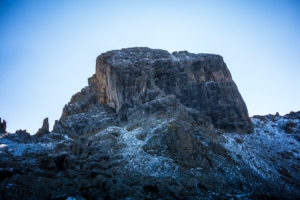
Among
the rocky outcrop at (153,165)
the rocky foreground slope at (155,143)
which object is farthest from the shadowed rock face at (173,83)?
the rocky outcrop at (153,165)

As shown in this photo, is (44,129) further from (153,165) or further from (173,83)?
(173,83)

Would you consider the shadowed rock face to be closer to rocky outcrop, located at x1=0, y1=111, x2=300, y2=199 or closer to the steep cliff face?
the steep cliff face

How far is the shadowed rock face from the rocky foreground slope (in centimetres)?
26

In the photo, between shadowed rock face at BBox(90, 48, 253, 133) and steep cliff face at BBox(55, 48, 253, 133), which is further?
shadowed rock face at BBox(90, 48, 253, 133)

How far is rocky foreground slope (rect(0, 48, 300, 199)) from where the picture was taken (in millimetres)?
30609

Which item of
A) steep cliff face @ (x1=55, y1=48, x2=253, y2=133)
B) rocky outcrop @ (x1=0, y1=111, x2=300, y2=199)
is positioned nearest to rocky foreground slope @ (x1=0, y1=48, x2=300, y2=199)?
rocky outcrop @ (x1=0, y1=111, x2=300, y2=199)

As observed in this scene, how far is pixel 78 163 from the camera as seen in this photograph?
35594 mm

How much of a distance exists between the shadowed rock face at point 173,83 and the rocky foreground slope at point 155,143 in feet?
0.86

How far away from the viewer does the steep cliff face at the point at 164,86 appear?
181 feet

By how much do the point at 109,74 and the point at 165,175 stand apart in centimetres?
3448

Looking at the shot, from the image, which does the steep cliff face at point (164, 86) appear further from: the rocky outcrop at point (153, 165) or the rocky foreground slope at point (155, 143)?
the rocky outcrop at point (153, 165)

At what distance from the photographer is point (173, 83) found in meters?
61.4

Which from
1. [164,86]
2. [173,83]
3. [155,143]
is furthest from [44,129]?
[173,83]

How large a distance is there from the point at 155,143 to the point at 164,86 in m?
24.3
